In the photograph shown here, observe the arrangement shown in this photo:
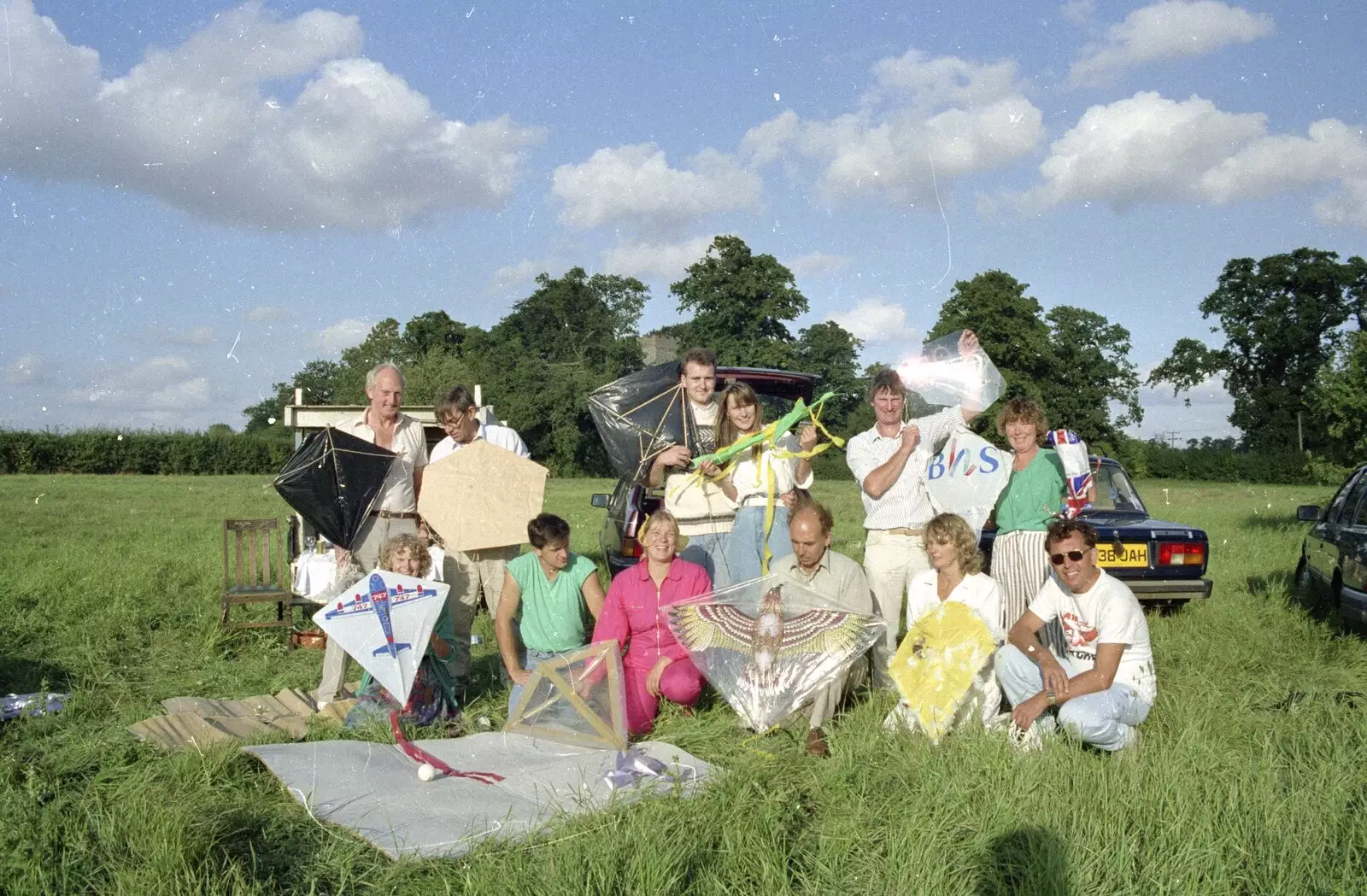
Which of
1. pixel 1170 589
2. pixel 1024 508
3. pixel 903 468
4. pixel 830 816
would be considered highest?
pixel 903 468

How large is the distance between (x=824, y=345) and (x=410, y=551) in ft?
142

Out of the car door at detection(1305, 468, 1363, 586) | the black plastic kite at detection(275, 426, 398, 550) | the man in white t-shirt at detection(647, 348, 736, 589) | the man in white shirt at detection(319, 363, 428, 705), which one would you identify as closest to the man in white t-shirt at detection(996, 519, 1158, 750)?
the man in white t-shirt at detection(647, 348, 736, 589)

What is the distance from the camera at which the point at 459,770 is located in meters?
4.85

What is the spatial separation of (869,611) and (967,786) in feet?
4.94

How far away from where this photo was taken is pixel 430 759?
194 inches

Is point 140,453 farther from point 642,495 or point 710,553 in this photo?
point 710,553

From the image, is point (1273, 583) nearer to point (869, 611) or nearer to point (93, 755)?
point (869, 611)

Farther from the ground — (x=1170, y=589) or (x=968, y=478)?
(x=968, y=478)

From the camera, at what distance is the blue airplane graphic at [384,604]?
5.56 metres

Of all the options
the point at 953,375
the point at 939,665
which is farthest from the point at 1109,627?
the point at 953,375

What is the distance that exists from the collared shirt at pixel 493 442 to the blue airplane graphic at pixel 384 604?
1.26m

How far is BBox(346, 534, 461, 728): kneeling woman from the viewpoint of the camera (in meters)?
5.66

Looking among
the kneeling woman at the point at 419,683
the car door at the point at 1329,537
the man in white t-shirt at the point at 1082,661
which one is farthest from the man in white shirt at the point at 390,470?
the car door at the point at 1329,537

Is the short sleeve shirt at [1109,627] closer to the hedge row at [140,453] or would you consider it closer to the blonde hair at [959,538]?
the blonde hair at [959,538]
